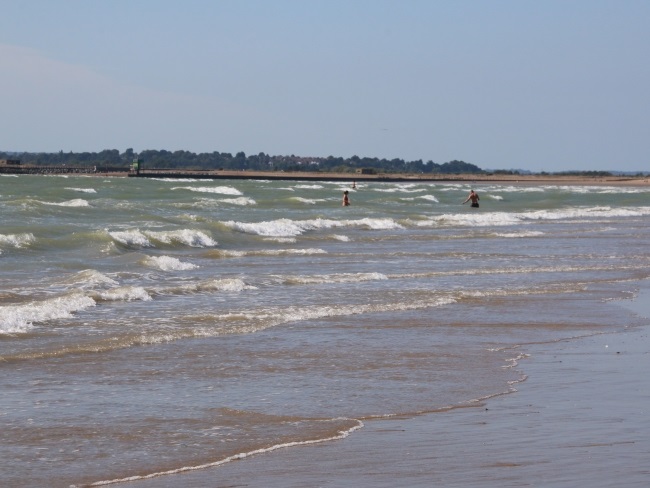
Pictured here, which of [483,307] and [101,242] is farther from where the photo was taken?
[101,242]

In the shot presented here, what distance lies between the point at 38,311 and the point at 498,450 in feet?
24.4

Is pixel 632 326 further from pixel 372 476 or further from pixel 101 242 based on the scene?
pixel 101 242

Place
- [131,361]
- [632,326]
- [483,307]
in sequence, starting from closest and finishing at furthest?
[131,361] → [632,326] → [483,307]

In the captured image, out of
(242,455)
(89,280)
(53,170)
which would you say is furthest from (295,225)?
(53,170)

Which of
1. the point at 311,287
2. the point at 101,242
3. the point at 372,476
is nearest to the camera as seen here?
the point at 372,476

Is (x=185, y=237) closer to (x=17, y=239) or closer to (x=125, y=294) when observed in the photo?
(x=17, y=239)

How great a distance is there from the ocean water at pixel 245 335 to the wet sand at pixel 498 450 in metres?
0.24

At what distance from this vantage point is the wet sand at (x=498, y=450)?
6.98m

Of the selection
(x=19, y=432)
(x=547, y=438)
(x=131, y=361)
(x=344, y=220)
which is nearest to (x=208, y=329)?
(x=131, y=361)

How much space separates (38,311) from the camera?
1343 centimetres

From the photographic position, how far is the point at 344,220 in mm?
39969

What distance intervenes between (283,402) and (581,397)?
2541mm

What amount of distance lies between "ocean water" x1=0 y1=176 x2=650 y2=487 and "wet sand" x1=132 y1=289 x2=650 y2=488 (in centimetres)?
24

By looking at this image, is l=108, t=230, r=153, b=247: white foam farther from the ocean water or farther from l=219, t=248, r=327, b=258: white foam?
l=219, t=248, r=327, b=258: white foam
